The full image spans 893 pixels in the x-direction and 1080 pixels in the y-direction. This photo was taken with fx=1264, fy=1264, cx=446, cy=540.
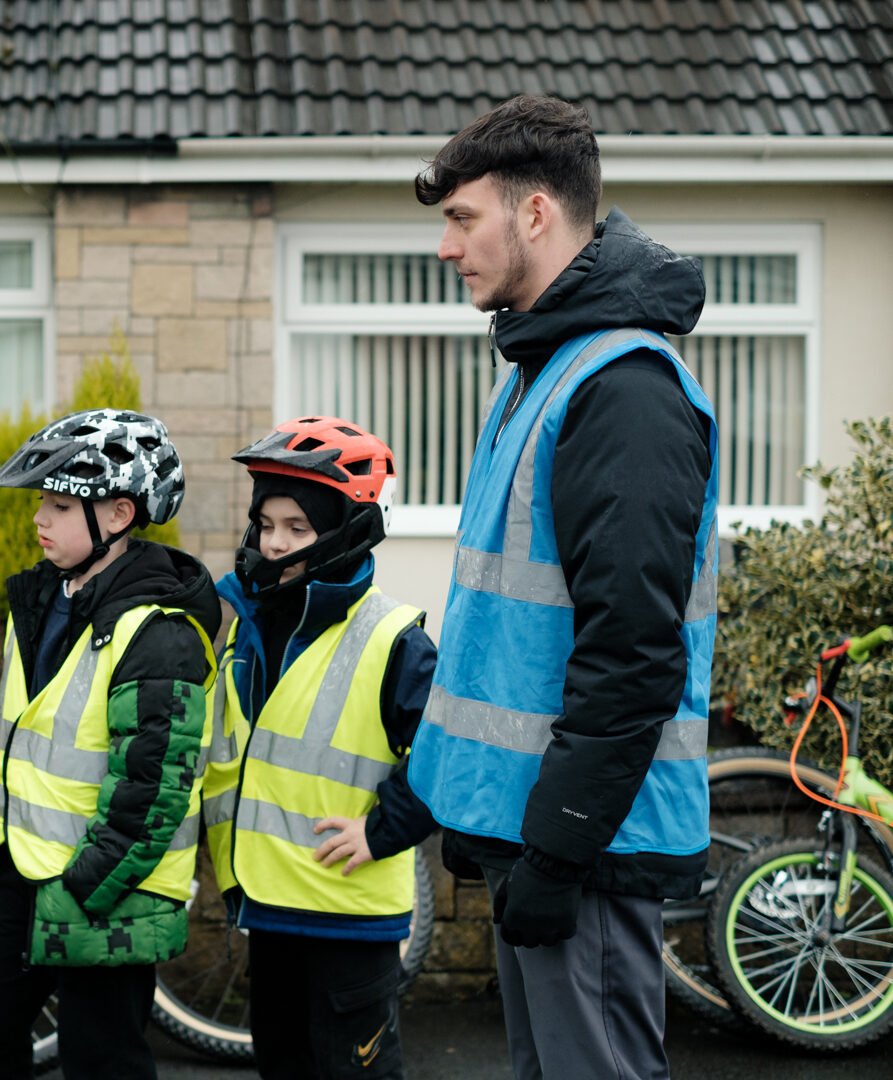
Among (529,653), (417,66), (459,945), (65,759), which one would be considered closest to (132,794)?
(65,759)

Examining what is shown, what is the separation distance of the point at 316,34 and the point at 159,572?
4.67 metres

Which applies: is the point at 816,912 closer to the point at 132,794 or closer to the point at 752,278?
the point at 132,794

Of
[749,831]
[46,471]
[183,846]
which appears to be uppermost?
[46,471]

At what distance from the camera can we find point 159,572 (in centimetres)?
304

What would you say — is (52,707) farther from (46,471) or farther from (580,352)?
(580,352)

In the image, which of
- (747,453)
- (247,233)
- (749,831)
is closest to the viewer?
(749,831)

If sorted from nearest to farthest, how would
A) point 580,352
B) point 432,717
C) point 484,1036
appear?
point 580,352 < point 432,717 < point 484,1036

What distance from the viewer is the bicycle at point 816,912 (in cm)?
420

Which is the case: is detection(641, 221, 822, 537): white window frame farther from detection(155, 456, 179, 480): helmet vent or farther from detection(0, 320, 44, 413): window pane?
detection(155, 456, 179, 480): helmet vent

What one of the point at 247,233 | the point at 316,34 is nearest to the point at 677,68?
the point at 316,34

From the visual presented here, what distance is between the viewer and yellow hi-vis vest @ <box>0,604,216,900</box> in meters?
2.84

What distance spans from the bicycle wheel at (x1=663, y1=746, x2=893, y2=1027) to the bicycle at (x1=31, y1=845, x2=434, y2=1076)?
0.86 metres

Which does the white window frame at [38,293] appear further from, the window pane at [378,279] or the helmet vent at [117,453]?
the helmet vent at [117,453]

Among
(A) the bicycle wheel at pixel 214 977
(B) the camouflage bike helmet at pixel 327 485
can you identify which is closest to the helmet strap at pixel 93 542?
(B) the camouflage bike helmet at pixel 327 485
